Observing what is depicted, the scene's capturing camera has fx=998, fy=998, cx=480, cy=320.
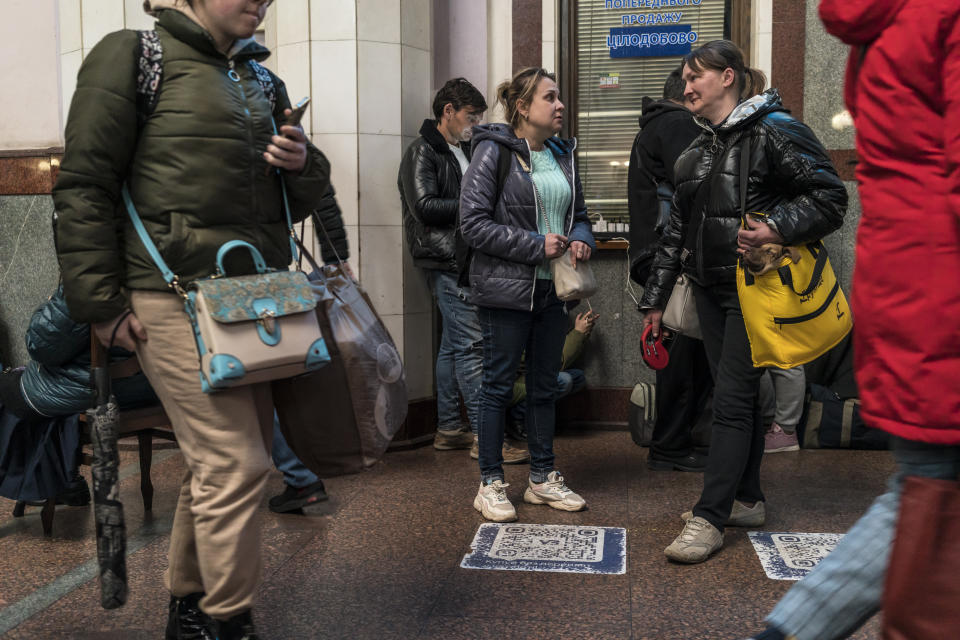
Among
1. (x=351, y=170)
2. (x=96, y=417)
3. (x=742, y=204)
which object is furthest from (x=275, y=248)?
(x=351, y=170)

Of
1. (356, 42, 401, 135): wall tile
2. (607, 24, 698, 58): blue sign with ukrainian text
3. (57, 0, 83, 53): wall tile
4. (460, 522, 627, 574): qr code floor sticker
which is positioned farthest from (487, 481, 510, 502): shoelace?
(57, 0, 83, 53): wall tile

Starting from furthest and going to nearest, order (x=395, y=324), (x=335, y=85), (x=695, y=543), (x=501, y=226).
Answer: (x=395, y=324) → (x=335, y=85) → (x=501, y=226) → (x=695, y=543)

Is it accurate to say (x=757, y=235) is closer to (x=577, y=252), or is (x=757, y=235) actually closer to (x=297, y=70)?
(x=577, y=252)

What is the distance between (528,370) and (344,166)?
6.78 feet

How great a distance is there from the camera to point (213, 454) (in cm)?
276

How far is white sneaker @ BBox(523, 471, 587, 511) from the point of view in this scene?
4.76 meters

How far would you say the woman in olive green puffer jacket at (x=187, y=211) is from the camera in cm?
264

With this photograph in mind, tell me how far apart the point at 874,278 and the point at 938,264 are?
5.3 inches

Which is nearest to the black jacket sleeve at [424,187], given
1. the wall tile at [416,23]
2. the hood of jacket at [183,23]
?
the wall tile at [416,23]

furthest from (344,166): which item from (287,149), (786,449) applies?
(287,149)

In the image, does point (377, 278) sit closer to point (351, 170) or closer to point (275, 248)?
point (351, 170)

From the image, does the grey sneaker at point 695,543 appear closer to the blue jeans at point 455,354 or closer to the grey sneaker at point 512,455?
the grey sneaker at point 512,455

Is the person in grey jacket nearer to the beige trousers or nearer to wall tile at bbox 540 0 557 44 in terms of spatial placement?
the beige trousers

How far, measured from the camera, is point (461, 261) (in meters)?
4.93
